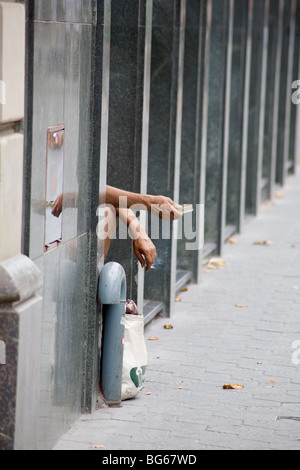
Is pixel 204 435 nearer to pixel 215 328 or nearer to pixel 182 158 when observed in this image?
pixel 215 328

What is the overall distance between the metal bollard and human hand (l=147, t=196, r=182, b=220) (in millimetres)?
452

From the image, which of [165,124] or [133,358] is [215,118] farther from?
[133,358]

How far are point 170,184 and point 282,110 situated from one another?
944 centimetres

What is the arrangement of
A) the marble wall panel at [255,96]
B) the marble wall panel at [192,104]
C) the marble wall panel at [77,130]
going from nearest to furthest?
the marble wall panel at [77,130] → the marble wall panel at [192,104] → the marble wall panel at [255,96]

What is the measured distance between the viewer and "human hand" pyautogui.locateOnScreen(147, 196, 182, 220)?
5727 mm

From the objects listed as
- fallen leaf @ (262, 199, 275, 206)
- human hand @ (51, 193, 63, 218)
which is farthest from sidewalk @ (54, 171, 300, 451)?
fallen leaf @ (262, 199, 275, 206)

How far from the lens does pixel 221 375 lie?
6449 mm

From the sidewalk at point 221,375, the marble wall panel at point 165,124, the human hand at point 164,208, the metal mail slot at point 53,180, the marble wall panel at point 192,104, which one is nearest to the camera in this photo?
the metal mail slot at point 53,180

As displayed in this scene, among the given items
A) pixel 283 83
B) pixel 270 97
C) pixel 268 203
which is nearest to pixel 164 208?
pixel 268 203

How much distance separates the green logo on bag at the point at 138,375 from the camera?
5.79m

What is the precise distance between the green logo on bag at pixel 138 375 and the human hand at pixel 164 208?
963 millimetres

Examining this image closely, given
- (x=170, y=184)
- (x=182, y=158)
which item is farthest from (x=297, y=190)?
(x=170, y=184)

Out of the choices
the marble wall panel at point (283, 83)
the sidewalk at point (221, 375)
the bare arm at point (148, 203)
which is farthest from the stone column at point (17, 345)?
the marble wall panel at point (283, 83)

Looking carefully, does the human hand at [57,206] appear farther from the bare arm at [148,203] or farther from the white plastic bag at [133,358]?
the white plastic bag at [133,358]
